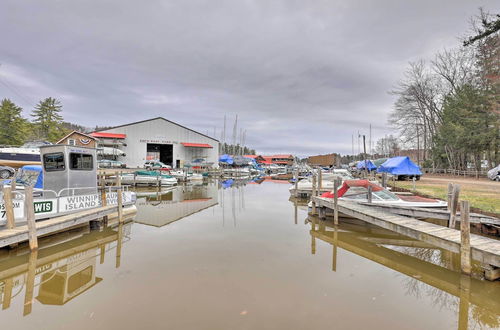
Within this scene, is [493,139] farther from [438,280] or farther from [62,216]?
[62,216]

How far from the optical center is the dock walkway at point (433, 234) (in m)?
5.18

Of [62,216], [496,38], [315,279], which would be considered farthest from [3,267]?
[496,38]

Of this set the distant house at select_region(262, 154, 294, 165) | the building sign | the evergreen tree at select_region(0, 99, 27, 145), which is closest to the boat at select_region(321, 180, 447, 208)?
the building sign

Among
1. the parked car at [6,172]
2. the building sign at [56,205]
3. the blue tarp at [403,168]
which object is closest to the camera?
the building sign at [56,205]

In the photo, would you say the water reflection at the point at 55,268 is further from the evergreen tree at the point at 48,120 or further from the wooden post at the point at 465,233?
the evergreen tree at the point at 48,120

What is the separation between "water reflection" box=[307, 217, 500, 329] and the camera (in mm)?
4523

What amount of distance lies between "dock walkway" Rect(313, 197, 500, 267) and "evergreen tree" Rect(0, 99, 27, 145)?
48.5 meters

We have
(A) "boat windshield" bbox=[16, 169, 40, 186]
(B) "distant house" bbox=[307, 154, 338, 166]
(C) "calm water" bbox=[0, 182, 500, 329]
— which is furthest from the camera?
(B) "distant house" bbox=[307, 154, 338, 166]

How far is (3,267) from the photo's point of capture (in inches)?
238

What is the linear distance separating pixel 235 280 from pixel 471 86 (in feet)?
119

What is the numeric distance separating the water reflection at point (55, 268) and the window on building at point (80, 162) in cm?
251

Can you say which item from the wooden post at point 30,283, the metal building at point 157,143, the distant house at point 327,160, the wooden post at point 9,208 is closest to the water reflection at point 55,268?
the wooden post at point 30,283

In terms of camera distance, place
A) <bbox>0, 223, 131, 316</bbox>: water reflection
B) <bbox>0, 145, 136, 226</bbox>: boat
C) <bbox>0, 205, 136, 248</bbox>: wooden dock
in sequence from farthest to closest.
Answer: <bbox>0, 145, 136, 226</bbox>: boat, <bbox>0, 205, 136, 248</bbox>: wooden dock, <bbox>0, 223, 131, 316</bbox>: water reflection

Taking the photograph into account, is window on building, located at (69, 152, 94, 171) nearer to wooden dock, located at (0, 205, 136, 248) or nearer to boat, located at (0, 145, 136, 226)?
boat, located at (0, 145, 136, 226)
